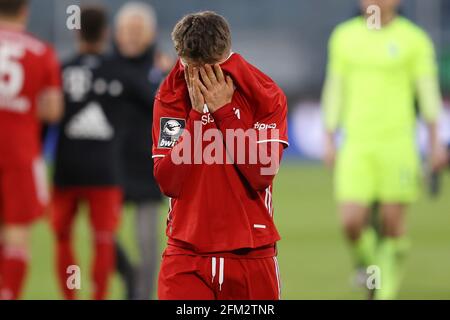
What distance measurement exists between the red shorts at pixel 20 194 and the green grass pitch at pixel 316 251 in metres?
1.36

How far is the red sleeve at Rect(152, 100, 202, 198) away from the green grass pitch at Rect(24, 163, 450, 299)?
13.1 ft

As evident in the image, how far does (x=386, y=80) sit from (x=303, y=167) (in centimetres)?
1451

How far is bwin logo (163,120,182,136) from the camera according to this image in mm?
4398

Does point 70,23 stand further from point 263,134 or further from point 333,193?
point 333,193

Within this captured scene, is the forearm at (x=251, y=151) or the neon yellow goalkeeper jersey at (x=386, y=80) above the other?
the neon yellow goalkeeper jersey at (x=386, y=80)

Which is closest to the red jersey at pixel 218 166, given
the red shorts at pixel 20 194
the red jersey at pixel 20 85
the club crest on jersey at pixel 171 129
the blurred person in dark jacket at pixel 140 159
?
the club crest on jersey at pixel 171 129

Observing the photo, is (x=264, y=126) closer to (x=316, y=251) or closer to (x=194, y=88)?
(x=194, y=88)

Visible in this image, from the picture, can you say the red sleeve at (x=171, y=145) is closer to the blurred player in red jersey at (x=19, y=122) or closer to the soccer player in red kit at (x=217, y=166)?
the soccer player in red kit at (x=217, y=166)

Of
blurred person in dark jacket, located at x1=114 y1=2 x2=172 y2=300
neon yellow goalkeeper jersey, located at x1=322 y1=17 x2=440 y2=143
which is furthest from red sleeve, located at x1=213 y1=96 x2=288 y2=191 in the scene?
neon yellow goalkeeper jersey, located at x1=322 y1=17 x2=440 y2=143

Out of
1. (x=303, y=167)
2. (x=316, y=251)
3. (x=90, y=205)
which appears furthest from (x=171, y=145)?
(x=303, y=167)

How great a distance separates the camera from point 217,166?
4.44 meters

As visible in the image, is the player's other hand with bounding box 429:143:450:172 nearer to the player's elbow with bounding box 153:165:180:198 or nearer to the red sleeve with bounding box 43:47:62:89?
the red sleeve with bounding box 43:47:62:89

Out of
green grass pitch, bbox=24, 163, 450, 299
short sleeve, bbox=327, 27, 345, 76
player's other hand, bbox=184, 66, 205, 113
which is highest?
short sleeve, bbox=327, 27, 345, 76

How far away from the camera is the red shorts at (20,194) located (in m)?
6.95
